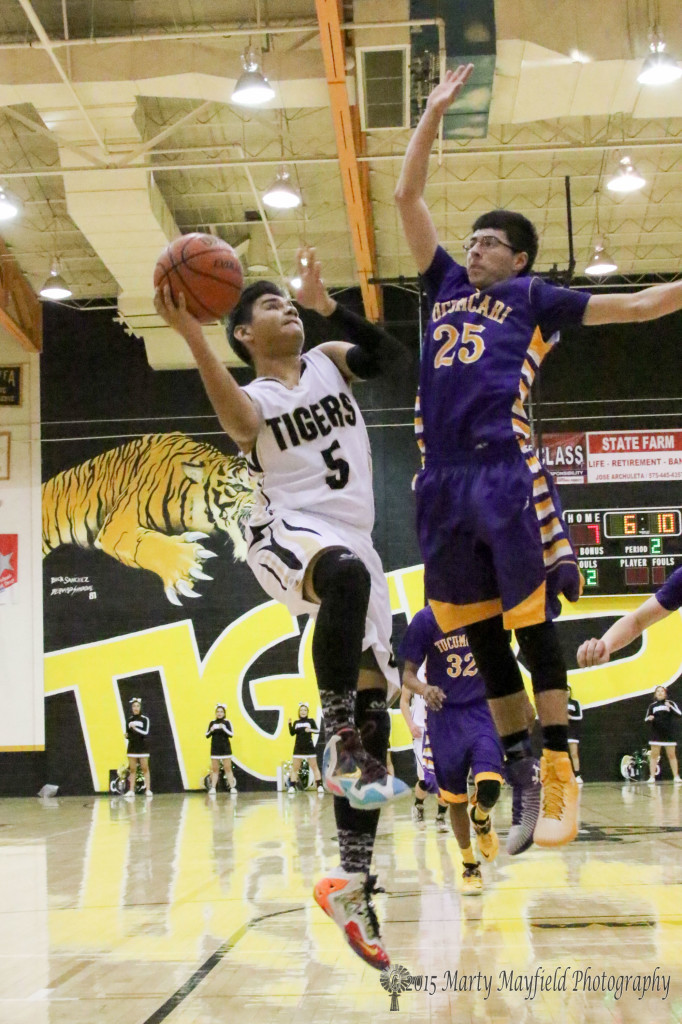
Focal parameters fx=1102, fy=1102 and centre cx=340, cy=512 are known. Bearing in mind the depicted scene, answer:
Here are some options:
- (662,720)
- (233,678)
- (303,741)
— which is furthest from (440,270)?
(233,678)

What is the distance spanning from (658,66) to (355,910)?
960cm

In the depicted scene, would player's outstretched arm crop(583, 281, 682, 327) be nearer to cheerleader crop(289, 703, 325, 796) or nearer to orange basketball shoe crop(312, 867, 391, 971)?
orange basketball shoe crop(312, 867, 391, 971)

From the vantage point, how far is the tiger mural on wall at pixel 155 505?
20.4 meters

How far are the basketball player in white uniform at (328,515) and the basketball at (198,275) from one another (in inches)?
2.3

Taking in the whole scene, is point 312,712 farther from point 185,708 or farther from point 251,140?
point 251,140

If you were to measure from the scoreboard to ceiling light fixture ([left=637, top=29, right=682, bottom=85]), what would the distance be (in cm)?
835

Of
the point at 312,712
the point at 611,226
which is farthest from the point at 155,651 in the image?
the point at 611,226

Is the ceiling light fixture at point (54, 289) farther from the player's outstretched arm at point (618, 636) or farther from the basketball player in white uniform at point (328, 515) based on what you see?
the player's outstretched arm at point (618, 636)

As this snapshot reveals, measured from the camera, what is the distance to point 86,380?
68.8ft

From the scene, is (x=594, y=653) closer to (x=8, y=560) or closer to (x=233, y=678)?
(x=233, y=678)

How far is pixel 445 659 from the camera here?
770cm

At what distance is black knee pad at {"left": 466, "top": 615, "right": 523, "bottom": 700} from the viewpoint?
3.97 meters

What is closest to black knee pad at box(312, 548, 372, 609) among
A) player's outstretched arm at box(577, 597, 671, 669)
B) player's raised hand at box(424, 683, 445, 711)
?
player's outstretched arm at box(577, 597, 671, 669)

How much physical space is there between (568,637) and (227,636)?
240 inches
